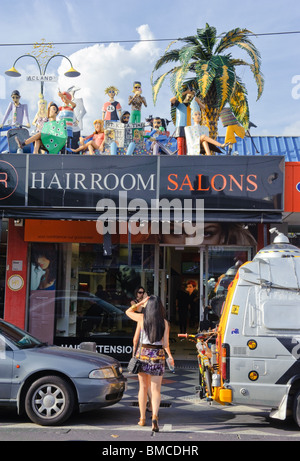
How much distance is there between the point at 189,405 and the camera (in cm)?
866

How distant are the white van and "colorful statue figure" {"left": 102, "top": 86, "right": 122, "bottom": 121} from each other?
849 cm

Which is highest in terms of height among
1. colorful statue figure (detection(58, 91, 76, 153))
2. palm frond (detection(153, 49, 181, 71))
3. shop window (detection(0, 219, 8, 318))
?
palm frond (detection(153, 49, 181, 71))

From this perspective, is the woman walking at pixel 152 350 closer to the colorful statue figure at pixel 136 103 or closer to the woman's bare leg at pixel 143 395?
the woman's bare leg at pixel 143 395

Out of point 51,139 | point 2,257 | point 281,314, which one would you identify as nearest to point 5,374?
point 281,314

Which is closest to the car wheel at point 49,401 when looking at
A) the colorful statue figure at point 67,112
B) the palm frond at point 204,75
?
the colorful statue figure at point 67,112

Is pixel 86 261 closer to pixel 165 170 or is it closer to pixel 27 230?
pixel 27 230

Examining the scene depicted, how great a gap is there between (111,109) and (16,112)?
3.11 m

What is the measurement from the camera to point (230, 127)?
41.6 ft

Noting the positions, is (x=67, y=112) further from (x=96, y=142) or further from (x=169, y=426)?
(x=169, y=426)

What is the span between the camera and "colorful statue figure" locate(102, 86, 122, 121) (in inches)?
568

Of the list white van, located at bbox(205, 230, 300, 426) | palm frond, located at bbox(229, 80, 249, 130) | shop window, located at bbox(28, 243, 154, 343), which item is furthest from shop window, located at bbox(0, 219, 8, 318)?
white van, located at bbox(205, 230, 300, 426)

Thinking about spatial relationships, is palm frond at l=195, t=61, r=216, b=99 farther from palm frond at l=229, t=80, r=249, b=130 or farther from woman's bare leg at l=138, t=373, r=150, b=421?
woman's bare leg at l=138, t=373, r=150, b=421
